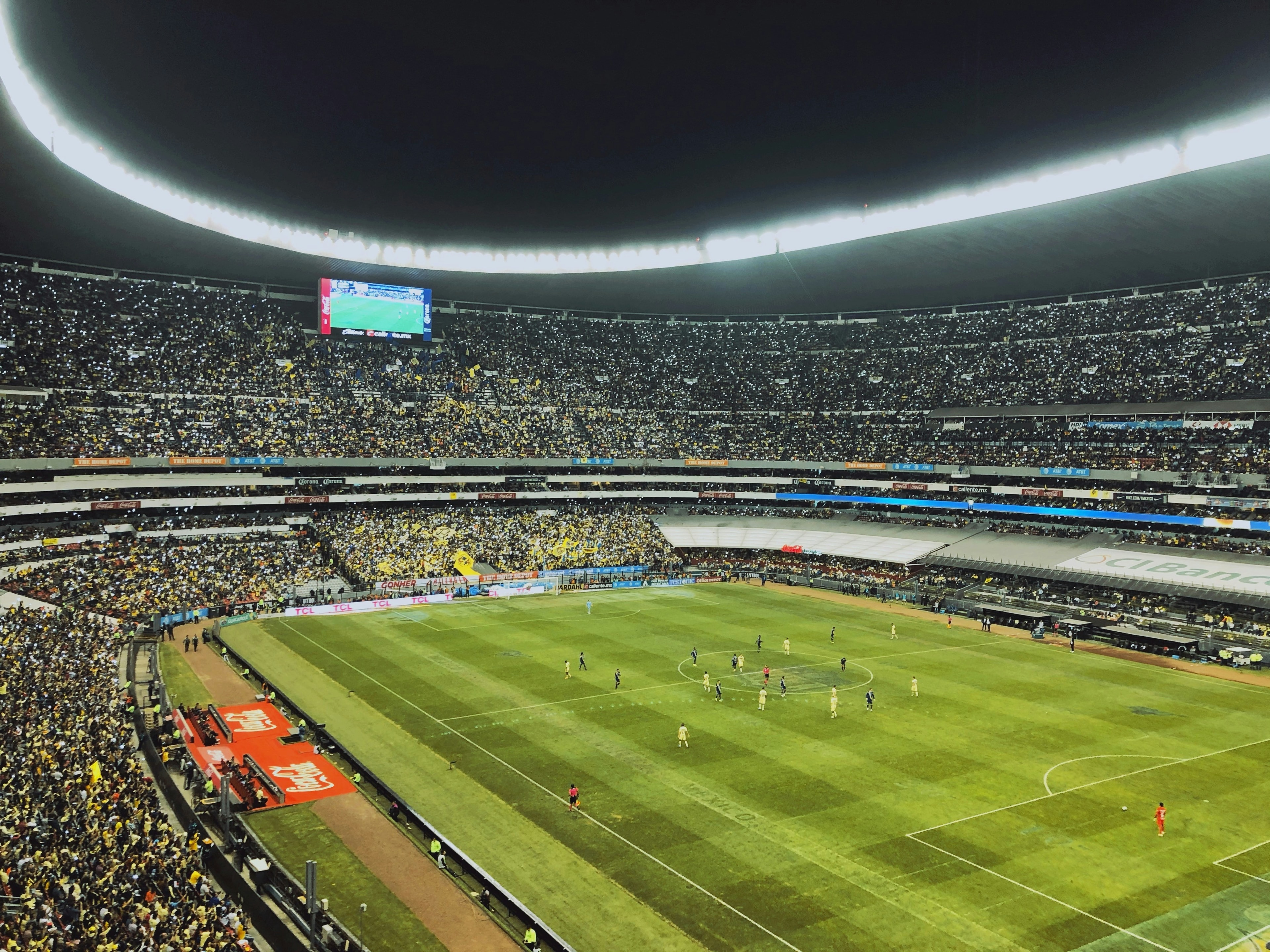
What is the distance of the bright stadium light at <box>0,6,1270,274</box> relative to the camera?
50188 mm

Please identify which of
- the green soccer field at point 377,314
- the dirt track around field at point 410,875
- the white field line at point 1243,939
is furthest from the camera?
the green soccer field at point 377,314

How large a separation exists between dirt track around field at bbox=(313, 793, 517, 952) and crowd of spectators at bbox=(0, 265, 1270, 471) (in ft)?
161

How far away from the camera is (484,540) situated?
77562mm

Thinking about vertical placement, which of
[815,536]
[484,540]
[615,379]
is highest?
[615,379]

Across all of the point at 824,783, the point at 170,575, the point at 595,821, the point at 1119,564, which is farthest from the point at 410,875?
the point at 1119,564

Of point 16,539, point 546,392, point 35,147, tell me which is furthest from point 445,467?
point 35,147

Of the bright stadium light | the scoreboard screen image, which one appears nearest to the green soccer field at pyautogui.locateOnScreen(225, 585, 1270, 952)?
the bright stadium light

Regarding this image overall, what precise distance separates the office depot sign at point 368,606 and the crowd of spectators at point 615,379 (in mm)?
19567

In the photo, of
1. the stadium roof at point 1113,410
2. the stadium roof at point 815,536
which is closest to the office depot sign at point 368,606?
the stadium roof at point 815,536

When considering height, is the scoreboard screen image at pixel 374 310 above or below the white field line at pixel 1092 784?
above

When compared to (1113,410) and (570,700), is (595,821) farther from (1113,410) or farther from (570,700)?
(1113,410)

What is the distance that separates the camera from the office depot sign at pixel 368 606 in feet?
197

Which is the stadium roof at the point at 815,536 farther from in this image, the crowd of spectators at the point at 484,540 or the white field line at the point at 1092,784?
the white field line at the point at 1092,784

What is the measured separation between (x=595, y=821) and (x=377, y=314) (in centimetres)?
6953
